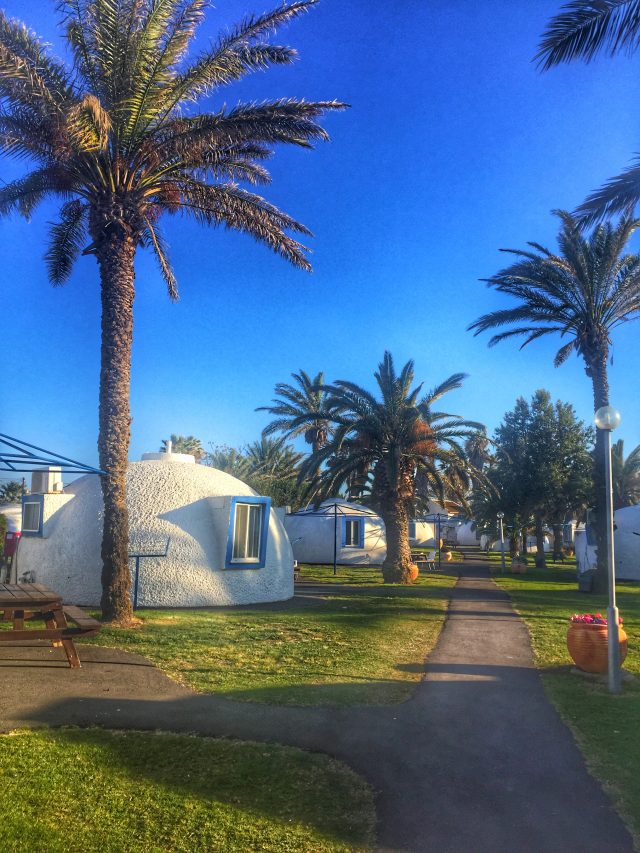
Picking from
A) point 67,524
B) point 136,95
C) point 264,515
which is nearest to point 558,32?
point 136,95

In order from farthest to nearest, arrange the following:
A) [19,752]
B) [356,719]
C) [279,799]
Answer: [356,719], [19,752], [279,799]

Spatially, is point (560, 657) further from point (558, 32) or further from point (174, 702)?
point (558, 32)

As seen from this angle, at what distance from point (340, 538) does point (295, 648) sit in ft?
79.7

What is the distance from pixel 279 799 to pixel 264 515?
11.5 metres

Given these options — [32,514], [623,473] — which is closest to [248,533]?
[32,514]

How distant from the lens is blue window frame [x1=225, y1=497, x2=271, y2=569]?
1487 cm

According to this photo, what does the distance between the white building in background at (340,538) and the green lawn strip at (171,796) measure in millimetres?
27660

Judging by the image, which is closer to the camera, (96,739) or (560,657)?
(96,739)

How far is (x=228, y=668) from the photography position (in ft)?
26.8

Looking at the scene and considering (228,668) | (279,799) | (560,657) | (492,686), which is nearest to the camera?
(279,799)

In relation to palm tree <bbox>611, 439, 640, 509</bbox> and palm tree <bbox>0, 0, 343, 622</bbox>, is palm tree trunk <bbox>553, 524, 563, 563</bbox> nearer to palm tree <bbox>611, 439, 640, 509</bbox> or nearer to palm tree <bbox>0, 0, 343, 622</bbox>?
palm tree <bbox>611, 439, 640, 509</bbox>

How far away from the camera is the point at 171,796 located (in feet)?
14.1

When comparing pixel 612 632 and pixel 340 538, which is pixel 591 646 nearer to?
pixel 612 632

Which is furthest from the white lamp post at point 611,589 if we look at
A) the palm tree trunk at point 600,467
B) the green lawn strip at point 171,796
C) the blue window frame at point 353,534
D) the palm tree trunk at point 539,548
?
the palm tree trunk at point 539,548
